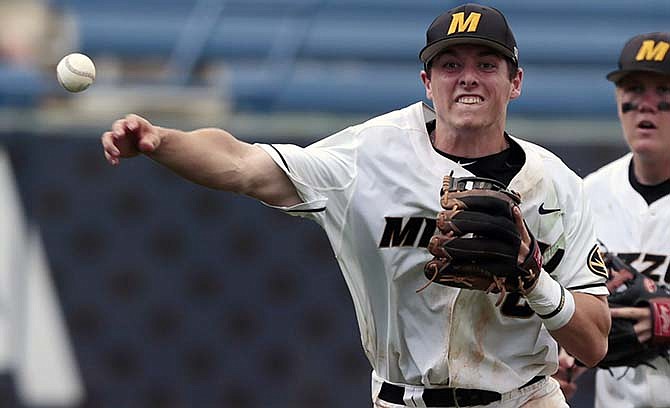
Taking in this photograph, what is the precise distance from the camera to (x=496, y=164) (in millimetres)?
3949

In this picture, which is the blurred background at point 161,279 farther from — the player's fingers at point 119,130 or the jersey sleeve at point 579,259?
the player's fingers at point 119,130

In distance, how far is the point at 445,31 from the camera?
3828 millimetres

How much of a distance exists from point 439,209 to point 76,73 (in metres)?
1.19

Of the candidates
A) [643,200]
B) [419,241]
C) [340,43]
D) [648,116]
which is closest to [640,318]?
[643,200]

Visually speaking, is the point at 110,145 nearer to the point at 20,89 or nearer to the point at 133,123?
the point at 133,123

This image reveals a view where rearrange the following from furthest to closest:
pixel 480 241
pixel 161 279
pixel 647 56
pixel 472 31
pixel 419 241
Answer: pixel 161 279 < pixel 647 56 < pixel 419 241 < pixel 472 31 < pixel 480 241

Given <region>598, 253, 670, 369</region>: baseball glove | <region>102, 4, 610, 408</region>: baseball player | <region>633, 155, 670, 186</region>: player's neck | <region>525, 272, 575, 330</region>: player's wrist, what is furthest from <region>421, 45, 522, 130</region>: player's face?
<region>633, 155, 670, 186</region>: player's neck

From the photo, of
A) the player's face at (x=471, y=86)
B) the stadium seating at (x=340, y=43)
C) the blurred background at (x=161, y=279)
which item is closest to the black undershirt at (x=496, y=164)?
the player's face at (x=471, y=86)

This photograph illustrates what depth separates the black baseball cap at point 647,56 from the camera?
496 cm

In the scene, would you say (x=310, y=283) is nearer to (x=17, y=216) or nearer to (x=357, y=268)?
(x=17, y=216)

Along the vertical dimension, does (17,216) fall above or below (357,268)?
above

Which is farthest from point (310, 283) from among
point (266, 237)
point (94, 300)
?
point (94, 300)

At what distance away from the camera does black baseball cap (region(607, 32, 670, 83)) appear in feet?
16.3

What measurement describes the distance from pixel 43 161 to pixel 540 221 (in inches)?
178
